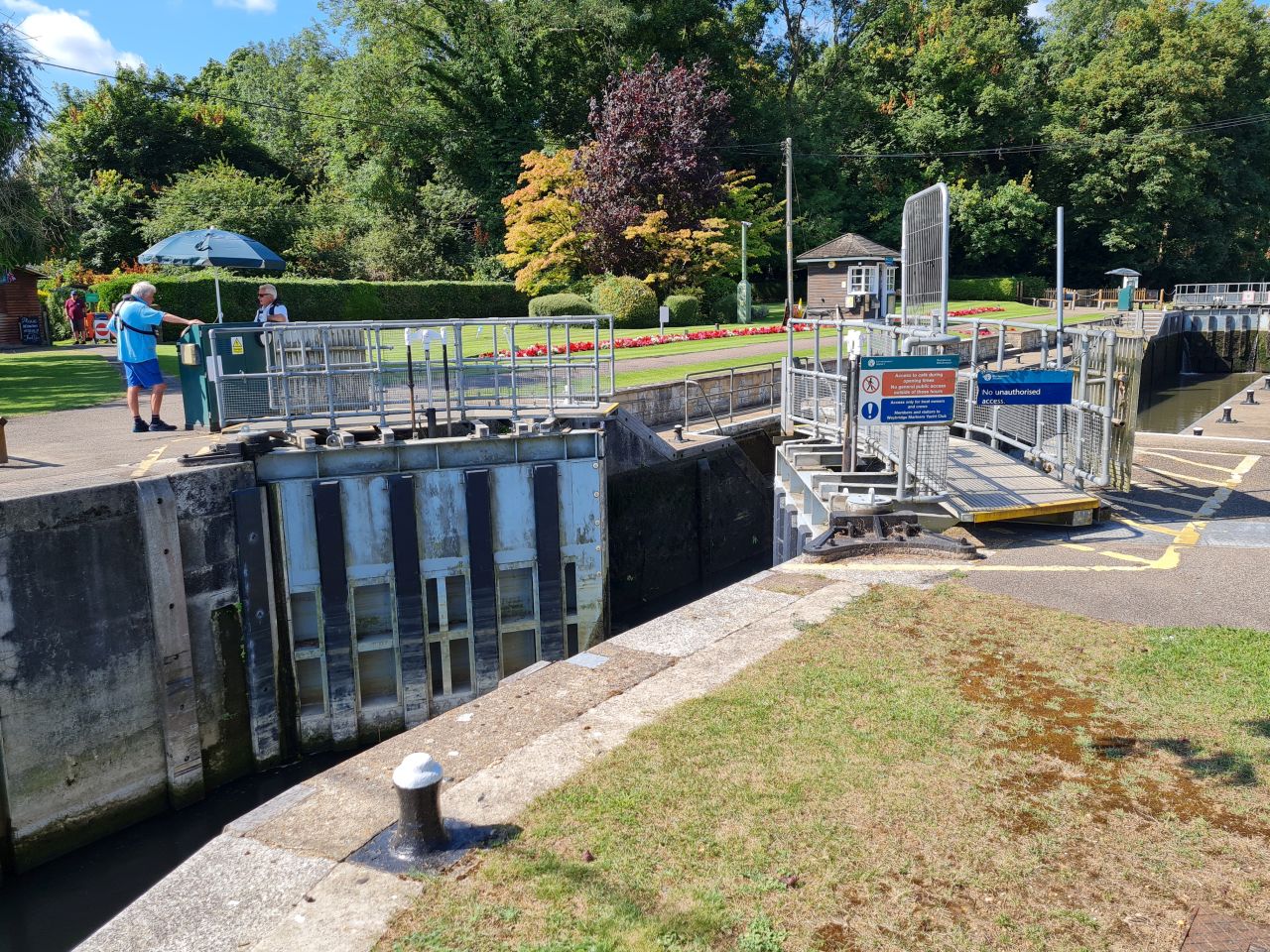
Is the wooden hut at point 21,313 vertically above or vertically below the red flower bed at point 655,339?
above

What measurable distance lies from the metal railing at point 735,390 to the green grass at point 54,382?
1050cm

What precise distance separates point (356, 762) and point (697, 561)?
38.0 feet

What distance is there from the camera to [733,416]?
19.9 meters

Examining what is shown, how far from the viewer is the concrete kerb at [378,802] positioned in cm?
465

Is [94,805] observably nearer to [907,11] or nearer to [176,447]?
[176,447]

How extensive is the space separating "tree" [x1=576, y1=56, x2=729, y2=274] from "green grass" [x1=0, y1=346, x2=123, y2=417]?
1960cm

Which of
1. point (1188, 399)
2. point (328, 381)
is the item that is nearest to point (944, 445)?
point (328, 381)

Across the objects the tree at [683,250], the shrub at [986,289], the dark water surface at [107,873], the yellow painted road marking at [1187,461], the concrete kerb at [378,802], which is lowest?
the dark water surface at [107,873]

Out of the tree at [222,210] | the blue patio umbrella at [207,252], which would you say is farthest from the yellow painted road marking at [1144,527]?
the tree at [222,210]

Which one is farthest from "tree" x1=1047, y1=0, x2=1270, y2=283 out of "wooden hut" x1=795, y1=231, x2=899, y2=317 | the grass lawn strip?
the grass lawn strip

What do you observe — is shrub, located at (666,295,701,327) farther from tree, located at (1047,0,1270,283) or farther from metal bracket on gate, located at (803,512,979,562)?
tree, located at (1047,0,1270,283)

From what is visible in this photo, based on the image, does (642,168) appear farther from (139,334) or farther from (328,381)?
(139,334)

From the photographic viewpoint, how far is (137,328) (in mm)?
11430

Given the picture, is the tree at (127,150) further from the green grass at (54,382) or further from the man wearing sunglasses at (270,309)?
the man wearing sunglasses at (270,309)
